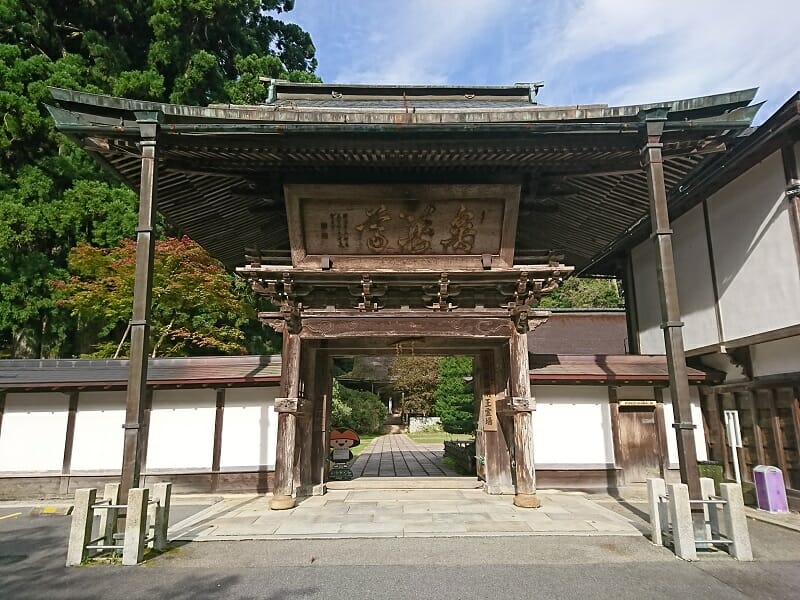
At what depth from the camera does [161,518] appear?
634 centimetres

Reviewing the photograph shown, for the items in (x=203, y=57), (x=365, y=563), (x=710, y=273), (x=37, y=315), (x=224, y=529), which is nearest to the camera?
(x=365, y=563)

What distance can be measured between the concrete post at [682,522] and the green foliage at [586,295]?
109 feet

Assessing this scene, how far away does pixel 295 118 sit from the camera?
7957mm

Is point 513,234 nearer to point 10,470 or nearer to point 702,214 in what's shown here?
point 702,214

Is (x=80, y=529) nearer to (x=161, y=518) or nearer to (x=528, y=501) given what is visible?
(x=161, y=518)

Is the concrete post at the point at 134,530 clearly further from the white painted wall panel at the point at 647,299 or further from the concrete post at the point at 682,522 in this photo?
the white painted wall panel at the point at 647,299

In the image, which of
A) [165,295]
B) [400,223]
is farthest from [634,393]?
[165,295]

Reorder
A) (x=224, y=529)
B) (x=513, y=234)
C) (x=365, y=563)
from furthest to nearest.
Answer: (x=513, y=234)
(x=224, y=529)
(x=365, y=563)

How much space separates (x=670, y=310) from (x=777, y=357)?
4326mm

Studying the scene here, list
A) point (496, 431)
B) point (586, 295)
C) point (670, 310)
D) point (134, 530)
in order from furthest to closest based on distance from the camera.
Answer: point (586, 295) < point (496, 431) < point (670, 310) < point (134, 530)

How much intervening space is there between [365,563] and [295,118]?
6.79m

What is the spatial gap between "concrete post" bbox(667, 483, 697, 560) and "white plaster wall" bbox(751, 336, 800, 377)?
14.9ft

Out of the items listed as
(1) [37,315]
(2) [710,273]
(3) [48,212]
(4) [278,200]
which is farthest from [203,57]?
(2) [710,273]

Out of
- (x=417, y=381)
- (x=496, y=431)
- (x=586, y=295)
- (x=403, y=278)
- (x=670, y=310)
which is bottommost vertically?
(x=496, y=431)
